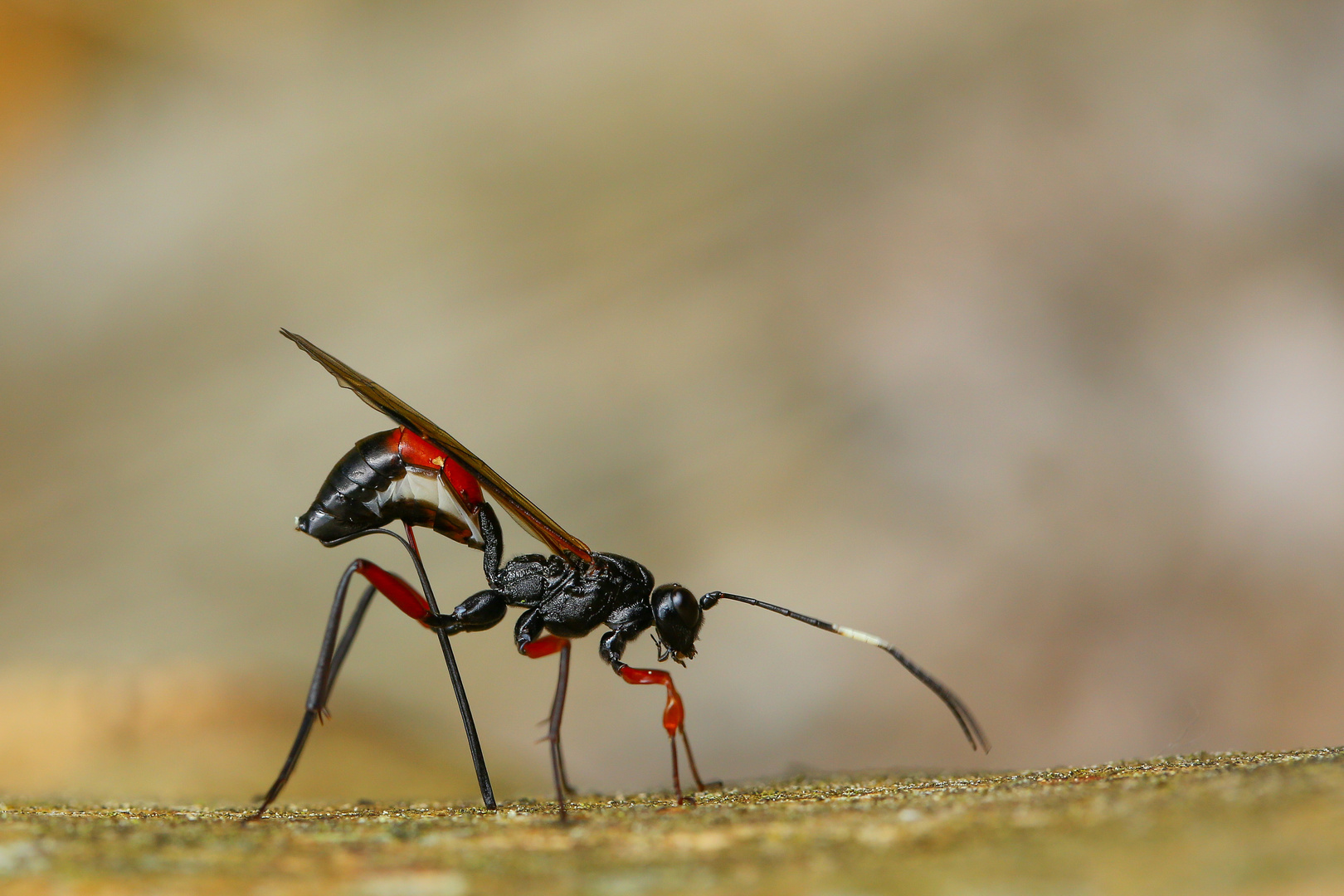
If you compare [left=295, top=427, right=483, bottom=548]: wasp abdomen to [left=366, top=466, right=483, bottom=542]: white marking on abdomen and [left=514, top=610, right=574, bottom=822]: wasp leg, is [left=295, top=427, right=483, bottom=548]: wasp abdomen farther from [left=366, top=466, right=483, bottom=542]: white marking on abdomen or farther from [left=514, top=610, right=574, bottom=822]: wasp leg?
[left=514, top=610, right=574, bottom=822]: wasp leg

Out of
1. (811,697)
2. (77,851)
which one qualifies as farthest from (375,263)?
(77,851)

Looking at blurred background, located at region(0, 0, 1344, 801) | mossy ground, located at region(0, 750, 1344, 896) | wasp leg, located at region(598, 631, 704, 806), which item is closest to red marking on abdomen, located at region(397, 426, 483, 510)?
wasp leg, located at region(598, 631, 704, 806)

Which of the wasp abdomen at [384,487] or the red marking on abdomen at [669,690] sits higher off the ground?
the wasp abdomen at [384,487]

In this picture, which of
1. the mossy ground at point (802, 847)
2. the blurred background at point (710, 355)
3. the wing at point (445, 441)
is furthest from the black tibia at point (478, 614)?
the blurred background at point (710, 355)

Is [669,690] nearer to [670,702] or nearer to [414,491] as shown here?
[670,702]

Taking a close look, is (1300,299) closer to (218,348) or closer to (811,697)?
(811,697)

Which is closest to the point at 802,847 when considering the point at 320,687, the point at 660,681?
the point at 660,681

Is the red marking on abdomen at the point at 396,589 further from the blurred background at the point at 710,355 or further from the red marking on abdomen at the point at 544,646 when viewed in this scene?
the blurred background at the point at 710,355
